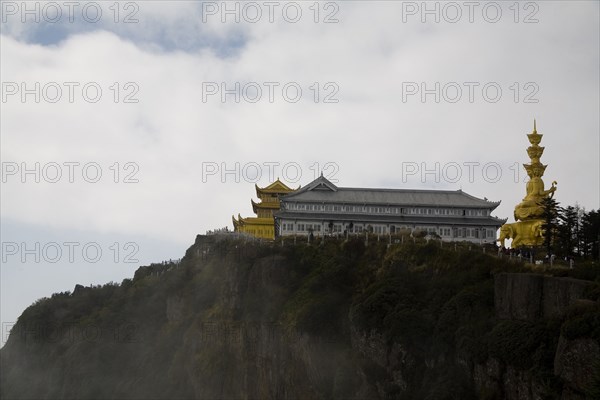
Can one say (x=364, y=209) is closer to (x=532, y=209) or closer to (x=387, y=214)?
(x=387, y=214)

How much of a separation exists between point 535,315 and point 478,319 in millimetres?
5298

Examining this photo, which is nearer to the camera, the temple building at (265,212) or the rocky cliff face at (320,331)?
the rocky cliff face at (320,331)

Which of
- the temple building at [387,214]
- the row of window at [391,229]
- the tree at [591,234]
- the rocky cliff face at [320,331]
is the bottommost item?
the rocky cliff face at [320,331]

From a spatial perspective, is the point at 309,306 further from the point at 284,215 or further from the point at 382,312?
the point at 284,215

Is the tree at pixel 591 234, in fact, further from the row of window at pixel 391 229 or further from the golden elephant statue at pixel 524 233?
the row of window at pixel 391 229

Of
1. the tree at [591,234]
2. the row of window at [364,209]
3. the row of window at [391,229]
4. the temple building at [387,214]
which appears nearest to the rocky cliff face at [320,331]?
the row of window at [391,229]

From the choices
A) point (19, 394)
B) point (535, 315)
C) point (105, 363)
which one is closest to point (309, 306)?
point (535, 315)

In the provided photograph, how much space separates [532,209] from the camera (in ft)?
218

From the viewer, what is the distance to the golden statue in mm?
65688

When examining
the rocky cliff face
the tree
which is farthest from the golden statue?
the rocky cliff face

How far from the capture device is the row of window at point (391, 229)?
260 ft

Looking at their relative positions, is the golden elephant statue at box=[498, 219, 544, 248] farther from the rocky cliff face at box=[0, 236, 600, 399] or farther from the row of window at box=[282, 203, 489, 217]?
the row of window at box=[282, 203, 489, 217]

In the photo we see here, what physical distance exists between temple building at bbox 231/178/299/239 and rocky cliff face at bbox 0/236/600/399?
594cm

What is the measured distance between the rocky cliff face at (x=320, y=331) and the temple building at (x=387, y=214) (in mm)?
6333
